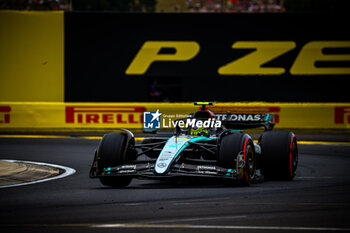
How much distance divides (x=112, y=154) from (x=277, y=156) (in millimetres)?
2941

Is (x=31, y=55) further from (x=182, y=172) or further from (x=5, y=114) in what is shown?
(x=182, y=172)

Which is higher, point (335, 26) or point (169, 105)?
point (335, 26)

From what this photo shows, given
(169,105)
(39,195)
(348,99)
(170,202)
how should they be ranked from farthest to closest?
(348,99)
(169,105)
(39,195)
(170,202)

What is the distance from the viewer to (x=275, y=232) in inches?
290

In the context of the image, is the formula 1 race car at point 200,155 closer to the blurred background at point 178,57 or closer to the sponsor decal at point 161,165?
the sponsor decal at point 161,165

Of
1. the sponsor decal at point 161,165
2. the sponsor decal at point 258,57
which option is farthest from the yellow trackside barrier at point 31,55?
the sponsor decal at point 161,165

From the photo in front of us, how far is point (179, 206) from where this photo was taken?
9.14 m

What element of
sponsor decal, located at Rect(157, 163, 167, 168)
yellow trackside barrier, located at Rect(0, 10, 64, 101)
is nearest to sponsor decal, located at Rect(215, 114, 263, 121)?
sponsor decal, located at Rect(157, 163, 167, 168)

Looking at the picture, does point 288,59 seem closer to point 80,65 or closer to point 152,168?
point 80,65

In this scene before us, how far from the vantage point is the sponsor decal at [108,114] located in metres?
24.6

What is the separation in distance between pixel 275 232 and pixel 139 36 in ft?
74.9

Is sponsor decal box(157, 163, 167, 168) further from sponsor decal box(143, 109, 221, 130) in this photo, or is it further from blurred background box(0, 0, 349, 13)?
blurred background box(0, 0, 349, 13)

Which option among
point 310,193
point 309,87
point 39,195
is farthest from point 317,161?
point 309,87

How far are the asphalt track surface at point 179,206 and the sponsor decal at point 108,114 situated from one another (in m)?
11.0
